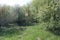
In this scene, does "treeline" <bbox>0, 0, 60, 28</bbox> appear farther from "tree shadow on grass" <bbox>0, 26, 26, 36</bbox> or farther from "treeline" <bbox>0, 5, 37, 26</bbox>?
"tree shadow on grass" <bbox>0, 26, 26, 36</bbox>

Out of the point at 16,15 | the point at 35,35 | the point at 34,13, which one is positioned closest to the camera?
the point at 35,35

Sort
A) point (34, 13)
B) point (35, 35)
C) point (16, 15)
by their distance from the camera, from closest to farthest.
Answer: point (35, 35)
point (34, 13)
point (16, 15)

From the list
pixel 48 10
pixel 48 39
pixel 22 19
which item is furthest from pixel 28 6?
pixel 48 39

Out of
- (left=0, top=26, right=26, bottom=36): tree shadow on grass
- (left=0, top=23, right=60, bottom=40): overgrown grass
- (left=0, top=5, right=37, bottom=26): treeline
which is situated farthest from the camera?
(left=0, top=5, right=37, bottom=26): treeline

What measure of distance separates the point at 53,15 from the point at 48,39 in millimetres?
670

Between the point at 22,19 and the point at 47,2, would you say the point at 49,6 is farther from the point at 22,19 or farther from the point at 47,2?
the point at 22,19

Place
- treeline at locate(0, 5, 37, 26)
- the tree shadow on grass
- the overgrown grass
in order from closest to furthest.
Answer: the overgrown grass, the tree shadow on grass, treeline at locate(0, 5, 37, 26)

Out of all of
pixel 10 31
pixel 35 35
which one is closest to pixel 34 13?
pixel 35 35

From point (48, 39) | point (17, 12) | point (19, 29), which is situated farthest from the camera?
point (17, 12)

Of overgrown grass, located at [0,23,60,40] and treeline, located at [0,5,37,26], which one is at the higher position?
treeline, located at [0,5,37,26]

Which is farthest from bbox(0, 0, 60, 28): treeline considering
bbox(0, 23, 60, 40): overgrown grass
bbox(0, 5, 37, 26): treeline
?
bbox(0, 23, 60, 40): overgrown grass

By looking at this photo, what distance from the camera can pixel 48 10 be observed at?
506cm

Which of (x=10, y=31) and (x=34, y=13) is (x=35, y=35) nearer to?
(x=34, y=13)

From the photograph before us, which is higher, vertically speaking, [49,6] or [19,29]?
[49,6]
